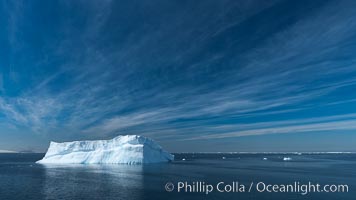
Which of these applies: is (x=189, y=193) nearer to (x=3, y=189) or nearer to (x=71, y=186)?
(x=71, y=186)

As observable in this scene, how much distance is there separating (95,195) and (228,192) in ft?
50.1

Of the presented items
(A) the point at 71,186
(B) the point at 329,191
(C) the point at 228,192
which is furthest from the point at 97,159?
(B) the point at 329,191

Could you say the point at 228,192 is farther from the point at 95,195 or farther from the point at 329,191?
the point at 95,195

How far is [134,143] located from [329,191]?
59.1 meters

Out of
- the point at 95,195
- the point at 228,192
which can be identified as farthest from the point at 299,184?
the point at 95,195

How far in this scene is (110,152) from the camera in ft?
269

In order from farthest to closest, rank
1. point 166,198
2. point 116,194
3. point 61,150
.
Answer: point 61,150 → point 116,194 → point 166,198

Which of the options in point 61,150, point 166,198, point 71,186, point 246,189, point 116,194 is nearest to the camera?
point 166,198

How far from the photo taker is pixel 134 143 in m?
81.0

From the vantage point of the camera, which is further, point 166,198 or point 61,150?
point 61,150

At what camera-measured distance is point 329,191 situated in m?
31.3

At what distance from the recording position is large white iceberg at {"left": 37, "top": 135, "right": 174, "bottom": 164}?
79.4 metres

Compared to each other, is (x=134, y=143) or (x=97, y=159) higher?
(x=134, y=143)

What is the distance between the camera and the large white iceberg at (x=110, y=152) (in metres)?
79.4
